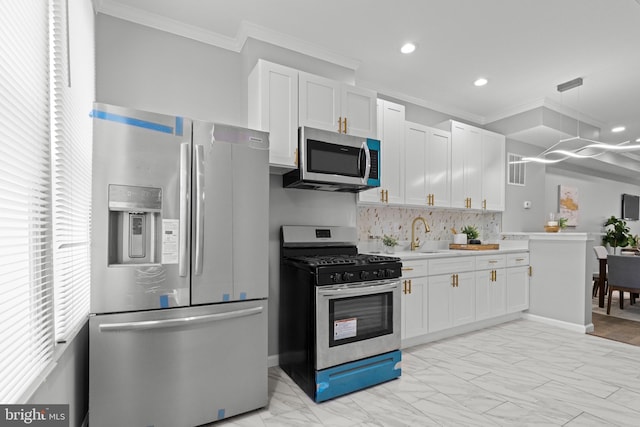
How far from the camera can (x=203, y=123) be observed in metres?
2.01

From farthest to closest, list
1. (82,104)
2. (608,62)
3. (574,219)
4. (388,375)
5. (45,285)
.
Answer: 1. (574,219)
2. (608,62)
3. (388,375)
4. (82,104)
5. (45,285)

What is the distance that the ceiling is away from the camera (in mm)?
2561

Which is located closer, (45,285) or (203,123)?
(45,285)

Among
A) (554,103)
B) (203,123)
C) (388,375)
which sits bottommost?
(388,375)

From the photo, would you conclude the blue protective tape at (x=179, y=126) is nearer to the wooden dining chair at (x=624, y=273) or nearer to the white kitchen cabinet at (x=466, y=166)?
the white kitchen cabinet at (x=466, y=166)

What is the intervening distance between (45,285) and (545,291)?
4955mm

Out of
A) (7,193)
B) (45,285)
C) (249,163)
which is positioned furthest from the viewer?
(249,163)

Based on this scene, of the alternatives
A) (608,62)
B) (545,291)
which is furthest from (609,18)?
(545,291)

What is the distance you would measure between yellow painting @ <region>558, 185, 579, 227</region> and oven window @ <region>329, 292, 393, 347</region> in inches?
225

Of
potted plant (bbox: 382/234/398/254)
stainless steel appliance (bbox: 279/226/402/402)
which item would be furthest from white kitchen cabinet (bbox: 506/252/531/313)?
stainless steel appliance (bbox: 279/226/402/402)

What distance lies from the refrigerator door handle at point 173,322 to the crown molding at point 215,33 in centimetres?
228

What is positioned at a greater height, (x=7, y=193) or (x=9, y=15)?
(x=9, y=15)

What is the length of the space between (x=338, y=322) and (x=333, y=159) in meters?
1.31

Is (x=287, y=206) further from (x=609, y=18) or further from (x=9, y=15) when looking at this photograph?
(x=609, y=18)
